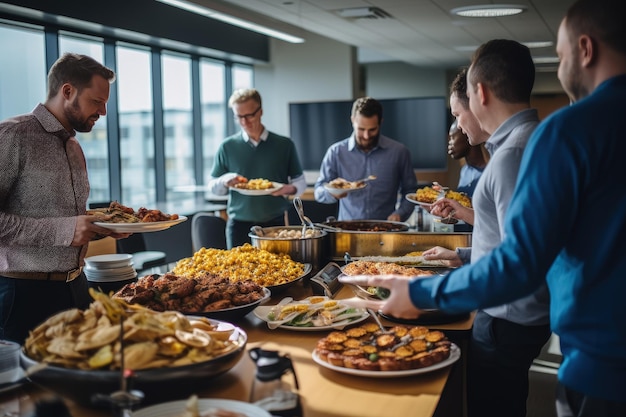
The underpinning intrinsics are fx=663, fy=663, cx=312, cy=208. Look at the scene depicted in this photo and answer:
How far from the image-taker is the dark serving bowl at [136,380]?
1346 millimetres

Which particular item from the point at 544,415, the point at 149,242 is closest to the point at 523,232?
the point at 544,415

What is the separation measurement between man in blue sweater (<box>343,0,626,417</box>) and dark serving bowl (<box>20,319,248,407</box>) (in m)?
0.48

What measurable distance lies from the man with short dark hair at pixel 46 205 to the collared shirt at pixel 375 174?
2107 mm

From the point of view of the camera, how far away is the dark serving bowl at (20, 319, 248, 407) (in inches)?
53.0

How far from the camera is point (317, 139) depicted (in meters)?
8.91

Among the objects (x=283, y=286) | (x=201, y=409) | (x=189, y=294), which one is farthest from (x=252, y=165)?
(x=201, y=409)

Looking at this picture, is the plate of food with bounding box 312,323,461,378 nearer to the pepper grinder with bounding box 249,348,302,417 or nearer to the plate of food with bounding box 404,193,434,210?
the pepper grinder with bounding box 249,348,302,417

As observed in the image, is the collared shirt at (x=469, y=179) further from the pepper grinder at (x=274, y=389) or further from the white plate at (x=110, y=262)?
the pepper grinder at (x=274, y=389)

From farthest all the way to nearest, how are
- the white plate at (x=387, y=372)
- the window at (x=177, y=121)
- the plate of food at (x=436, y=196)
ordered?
the window at (x=177, y=121) < the plate of food at (x=436, y=196) < the white plate at (x=387, y=372)

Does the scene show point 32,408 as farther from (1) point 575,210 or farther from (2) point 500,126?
(2) point 500,126

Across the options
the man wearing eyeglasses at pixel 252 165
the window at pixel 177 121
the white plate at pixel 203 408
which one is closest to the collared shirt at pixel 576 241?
the white plate at pixel 203 408

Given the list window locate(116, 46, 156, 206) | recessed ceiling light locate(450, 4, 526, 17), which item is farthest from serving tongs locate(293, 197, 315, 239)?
window locate(116, 46, 156, 206)

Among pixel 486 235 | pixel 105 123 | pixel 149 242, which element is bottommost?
pixel 149 242

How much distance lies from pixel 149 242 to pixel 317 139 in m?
3.19
